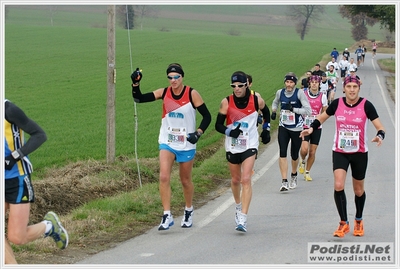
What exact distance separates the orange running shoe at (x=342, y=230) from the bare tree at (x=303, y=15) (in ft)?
432

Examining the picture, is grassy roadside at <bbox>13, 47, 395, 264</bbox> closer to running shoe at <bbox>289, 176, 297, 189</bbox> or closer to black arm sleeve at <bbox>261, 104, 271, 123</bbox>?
running shoe at <bbox>289, 176, 297, 189</bbox>

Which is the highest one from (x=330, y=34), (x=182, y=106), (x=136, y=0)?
(x=136, y=0)

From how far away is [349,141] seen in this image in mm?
9531

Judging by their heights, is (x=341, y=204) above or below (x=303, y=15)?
above

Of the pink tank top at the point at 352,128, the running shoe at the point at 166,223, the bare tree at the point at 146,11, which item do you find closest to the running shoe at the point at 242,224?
the running shoe at the point at 166,223

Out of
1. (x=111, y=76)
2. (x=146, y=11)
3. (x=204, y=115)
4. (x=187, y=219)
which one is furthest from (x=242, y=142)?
(x=146, y=11)

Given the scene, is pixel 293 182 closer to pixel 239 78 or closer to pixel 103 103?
pixel 239 78

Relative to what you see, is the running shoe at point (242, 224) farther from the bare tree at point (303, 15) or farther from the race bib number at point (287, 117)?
the bare tree at point (303, 15)

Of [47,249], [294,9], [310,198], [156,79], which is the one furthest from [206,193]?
[294,9]

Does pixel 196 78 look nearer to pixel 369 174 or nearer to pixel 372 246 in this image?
pixel 369 174

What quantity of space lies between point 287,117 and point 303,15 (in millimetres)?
137033

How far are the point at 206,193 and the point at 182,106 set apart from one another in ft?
11.0

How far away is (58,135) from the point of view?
21203 millimetres

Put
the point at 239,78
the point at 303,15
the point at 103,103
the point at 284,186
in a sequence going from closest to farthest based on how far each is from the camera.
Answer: the point at 239,78
the point at 284,186
the point at 103,103
the point at 303,15
